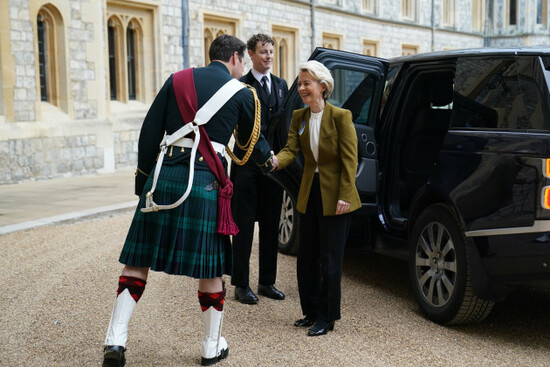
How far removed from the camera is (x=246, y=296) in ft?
16.8

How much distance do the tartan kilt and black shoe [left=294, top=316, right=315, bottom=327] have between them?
3.20 ft

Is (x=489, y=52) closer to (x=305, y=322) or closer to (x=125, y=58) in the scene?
(x=305, y=322)

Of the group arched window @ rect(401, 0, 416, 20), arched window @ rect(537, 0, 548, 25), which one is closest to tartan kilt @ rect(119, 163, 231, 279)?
arched window @ rect(401, 0, 416, 20)

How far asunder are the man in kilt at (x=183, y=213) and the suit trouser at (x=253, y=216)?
134 centimetres

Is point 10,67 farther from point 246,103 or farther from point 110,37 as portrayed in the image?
point 246,103

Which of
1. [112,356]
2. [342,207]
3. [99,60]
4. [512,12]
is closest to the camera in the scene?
[112,356]

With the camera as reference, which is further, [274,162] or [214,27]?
[214,27]

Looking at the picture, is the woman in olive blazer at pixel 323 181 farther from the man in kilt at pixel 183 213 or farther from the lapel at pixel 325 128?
the man in kilt at pixel 183 213

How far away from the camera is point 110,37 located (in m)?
16.3

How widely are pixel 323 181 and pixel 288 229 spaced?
2290 millimetres

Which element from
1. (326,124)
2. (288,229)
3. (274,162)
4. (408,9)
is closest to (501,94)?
(326,124)

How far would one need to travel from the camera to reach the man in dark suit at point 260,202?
520 cm

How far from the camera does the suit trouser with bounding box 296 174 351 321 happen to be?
437 centimetres

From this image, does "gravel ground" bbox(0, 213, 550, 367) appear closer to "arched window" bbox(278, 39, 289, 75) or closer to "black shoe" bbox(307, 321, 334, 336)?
"black shoe" bbox(307, 321, 334, 336)
